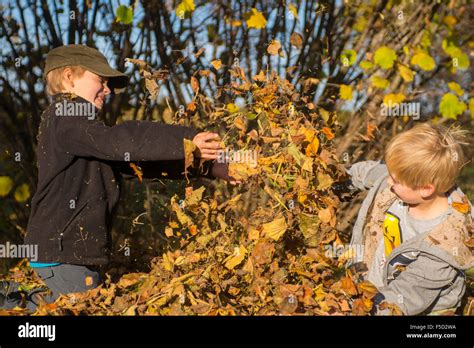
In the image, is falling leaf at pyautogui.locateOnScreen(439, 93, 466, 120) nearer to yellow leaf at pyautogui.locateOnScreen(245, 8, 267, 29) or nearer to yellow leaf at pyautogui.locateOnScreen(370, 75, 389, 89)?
yellow leaf at pyautogui.locateOnScreen(370, 75, 389, 89)

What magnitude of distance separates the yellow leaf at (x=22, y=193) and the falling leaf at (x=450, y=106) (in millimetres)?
2902

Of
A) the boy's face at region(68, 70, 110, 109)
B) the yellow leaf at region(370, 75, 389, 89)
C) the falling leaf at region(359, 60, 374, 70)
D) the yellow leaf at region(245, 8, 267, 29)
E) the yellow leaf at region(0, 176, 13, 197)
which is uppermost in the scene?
the yellow leaf at region(245, 8, 267, 29)

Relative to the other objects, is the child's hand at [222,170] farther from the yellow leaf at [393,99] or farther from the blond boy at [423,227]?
the yellow leaf at [393,99]

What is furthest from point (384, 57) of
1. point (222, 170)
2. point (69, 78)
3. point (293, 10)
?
point (69, 78)

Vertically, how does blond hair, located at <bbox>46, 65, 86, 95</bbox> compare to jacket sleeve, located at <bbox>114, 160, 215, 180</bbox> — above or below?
above

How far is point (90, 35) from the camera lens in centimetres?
450

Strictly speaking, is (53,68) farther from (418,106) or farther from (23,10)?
(418,106)

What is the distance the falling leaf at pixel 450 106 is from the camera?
482 centimetres

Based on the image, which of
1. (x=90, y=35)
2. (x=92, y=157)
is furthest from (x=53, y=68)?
(x=90, y=35)

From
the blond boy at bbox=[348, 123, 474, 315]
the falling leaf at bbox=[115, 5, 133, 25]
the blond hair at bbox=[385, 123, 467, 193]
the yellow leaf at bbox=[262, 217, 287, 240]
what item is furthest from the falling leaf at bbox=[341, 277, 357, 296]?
the falling leaf at bbox=[115, 5, 133, 25]

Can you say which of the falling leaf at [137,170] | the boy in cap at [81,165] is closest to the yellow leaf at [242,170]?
the boy in cap at [81,165]

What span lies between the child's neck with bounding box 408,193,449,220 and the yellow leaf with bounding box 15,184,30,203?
2539 mm

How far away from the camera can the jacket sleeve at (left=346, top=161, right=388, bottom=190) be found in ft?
11.0
